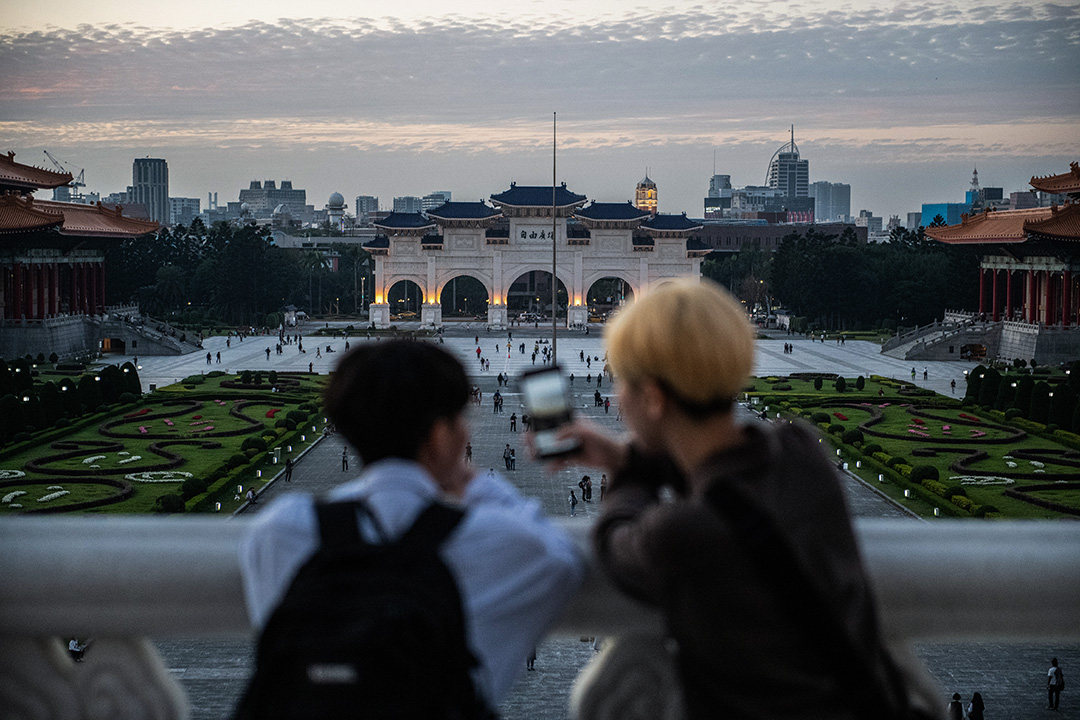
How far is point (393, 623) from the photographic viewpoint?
2154 millimetres

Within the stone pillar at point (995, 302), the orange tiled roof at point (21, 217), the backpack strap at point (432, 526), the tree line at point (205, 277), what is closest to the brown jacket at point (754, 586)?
the backpack strap at point (432, 526)

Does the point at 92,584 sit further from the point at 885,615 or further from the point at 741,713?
the point at 885,615

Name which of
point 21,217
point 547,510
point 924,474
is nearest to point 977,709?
point 547,510

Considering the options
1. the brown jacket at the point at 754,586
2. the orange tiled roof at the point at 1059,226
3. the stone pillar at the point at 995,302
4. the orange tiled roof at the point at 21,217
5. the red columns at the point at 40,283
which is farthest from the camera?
the stone pillar at the point at 995,302

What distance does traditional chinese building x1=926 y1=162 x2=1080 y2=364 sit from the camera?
4816cm

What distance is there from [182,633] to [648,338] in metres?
1.27

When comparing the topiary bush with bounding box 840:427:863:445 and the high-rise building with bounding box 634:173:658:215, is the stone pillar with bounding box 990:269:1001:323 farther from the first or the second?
the high-rise building with bounding box 634:173:658:215

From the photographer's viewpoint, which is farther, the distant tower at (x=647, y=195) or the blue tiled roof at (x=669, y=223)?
the distant tower at (x=647, y=195)

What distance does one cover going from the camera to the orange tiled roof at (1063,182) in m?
50.5

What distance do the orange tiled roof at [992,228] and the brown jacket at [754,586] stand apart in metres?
51.3

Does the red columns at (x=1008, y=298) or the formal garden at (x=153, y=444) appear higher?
the red columns at (x=1008, y=298)

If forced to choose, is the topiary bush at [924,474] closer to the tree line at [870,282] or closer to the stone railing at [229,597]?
the stone railing at [229,597]

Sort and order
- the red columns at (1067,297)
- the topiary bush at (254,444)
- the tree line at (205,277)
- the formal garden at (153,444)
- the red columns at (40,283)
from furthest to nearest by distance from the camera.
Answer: the tree line at (205,277)
the red columns at (40,283)
the red columns at (1067,297)
the topiary bush at (254,444)
the formal garden at (153,444)

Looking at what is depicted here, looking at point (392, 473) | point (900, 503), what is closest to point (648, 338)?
point (392, 473)
